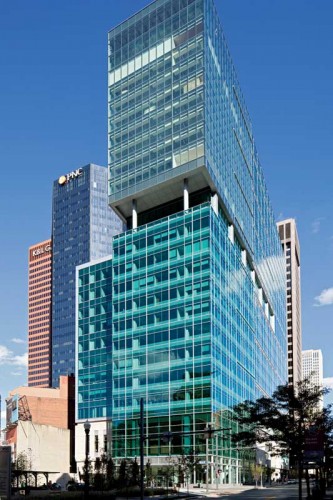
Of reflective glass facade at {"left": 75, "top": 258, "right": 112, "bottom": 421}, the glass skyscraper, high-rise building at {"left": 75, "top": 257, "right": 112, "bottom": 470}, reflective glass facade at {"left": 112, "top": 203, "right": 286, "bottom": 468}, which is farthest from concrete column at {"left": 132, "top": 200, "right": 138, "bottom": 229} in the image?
reflective glass facade at {"left": 75, "top": 258, "right": 112, "bottom": 421}

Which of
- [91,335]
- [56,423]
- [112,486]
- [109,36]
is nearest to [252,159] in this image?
[109,36]

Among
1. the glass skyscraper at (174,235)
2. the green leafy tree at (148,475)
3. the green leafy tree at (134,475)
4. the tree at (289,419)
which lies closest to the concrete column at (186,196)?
the glass skyscraper at (174,235)

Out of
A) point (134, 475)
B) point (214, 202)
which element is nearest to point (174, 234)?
point (214, 202)

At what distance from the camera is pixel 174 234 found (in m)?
116

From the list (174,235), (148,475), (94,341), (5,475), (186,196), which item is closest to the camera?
(5,475)

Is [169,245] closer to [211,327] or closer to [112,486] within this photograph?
[211,327]

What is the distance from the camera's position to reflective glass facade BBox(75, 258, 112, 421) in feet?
418

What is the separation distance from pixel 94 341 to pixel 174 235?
28.3 metres

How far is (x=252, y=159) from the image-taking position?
161m

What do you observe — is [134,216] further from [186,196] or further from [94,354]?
[94,354]

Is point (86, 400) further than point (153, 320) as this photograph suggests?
Yes

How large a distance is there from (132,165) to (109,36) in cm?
2629

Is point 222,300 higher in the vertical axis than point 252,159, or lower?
lower

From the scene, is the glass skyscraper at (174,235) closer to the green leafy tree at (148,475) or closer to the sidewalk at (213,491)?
the sidewalk at (213,491)
